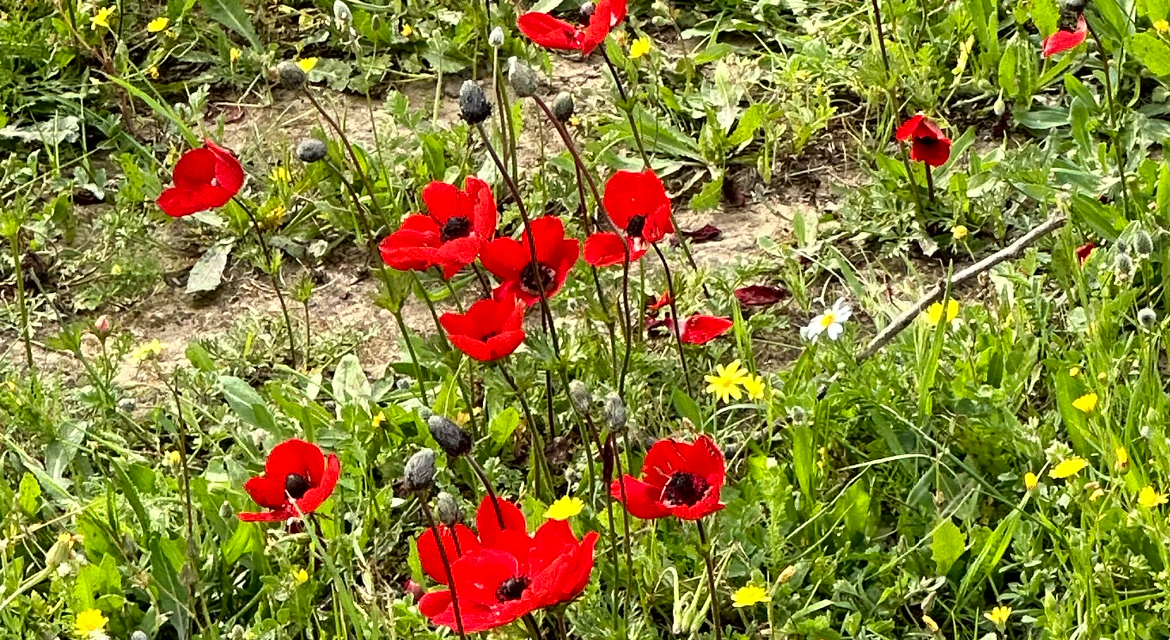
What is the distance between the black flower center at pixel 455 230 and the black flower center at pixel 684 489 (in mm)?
510

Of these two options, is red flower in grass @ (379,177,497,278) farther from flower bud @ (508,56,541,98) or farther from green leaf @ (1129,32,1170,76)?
green leaf @ (1129,32,1170,76)

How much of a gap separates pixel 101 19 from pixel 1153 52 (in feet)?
7.51

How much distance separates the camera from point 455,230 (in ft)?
6.89

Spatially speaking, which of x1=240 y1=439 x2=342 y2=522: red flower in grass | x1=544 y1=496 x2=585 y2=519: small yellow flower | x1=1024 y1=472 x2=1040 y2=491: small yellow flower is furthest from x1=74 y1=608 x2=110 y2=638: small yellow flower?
x1=1024 y1=472 x2=1040 y2=491: small yellow flower

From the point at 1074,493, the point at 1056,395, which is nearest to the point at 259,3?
the point at 1056,395

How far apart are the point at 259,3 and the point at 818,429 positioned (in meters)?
2.08

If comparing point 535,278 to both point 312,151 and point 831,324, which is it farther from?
point 831,324

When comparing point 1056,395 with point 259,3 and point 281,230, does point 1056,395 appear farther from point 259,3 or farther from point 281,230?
point 259,3

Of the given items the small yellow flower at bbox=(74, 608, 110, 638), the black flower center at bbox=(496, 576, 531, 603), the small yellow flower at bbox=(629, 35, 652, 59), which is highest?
the black flower center at bbox=(496, 576, 531, 603)

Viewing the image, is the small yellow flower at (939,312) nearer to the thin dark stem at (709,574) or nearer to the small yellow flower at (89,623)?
the thin dark stem at (709,574)

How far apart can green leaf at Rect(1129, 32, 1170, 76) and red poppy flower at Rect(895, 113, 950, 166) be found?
0.58m

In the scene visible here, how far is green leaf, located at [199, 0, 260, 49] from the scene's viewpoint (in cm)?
347

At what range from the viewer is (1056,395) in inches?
86.3

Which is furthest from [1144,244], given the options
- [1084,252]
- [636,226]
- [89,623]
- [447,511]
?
[89,623]
